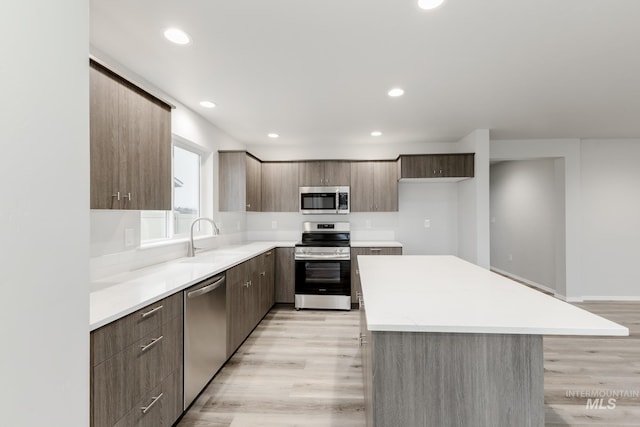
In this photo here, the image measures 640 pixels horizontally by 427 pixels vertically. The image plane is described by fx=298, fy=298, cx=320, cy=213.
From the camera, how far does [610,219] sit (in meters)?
4.62

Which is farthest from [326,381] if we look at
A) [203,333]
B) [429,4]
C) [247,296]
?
[429,4]

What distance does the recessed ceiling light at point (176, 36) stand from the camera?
1834 millimetres

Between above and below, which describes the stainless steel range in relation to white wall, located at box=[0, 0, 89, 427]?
below

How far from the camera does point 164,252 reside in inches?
105

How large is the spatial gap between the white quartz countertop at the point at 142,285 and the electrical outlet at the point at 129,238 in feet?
0.71

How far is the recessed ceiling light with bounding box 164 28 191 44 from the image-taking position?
1834 mm

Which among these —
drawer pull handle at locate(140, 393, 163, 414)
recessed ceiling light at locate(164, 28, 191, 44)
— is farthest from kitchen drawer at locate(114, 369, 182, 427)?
recessed ceiling light at locate(164, 28, 191, 44)

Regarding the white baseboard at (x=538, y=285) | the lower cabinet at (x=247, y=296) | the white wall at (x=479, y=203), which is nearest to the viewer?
the lower cabinet at (x=247, y=296)

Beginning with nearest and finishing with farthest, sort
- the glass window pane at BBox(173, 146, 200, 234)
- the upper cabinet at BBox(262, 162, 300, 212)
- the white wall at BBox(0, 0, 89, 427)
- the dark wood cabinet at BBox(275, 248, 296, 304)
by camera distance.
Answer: the white wall at BBox(0, 0, 89, 427)
the glass window pane at BBox(173, 146, 200, 234)
the dark wood cabinet at BBox(275, 248, 296, 304)
the upper cabinet at BBox(262, 162, 300, 212)

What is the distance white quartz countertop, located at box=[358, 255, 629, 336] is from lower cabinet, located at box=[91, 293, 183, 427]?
3.66ft

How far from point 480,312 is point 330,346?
206cm

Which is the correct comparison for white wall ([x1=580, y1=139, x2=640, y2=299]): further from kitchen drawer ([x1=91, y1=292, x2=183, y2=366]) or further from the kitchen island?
kitchen drawer ([x1=91, y1=292, x2=183, y2=366])

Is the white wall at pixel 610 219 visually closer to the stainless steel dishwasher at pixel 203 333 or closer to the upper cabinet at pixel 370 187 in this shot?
the upper cabinet at pixel 370 187

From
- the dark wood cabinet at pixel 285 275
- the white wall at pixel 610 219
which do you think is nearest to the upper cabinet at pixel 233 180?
the dark wood cabinet at pixel 285 275
